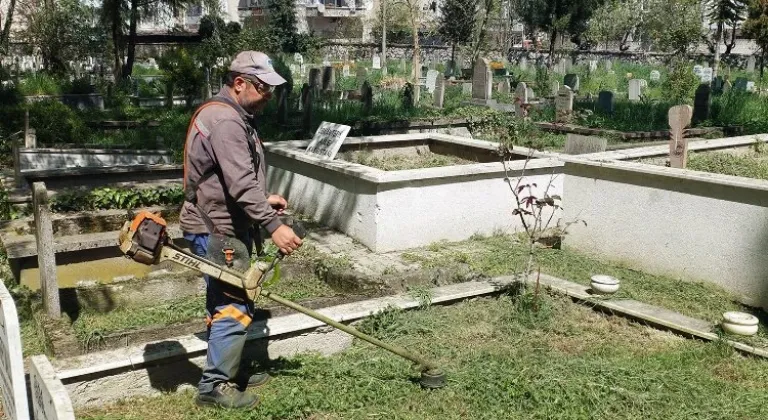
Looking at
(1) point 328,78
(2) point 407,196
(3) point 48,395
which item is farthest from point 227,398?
(1) point 328,78

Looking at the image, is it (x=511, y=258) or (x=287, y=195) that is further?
(x=287, y=195)

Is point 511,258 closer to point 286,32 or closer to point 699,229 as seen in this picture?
point 699,229

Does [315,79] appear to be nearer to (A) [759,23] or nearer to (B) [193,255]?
(B) [193,255]

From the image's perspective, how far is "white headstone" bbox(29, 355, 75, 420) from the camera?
8.04 feet

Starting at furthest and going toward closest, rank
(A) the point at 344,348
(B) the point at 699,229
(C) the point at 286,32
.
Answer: (C) the point at 286,32, (B) the point at 699,229, (A) the point at 344,348

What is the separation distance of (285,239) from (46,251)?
7.41 ft

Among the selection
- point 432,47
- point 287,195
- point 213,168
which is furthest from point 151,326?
point 432,47

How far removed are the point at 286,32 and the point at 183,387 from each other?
41.0 metres

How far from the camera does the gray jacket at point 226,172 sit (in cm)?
375

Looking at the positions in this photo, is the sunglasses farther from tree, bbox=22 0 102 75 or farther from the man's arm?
tree, bbox=22 0 102 75

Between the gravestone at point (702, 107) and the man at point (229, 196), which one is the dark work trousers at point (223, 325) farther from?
the gravestone at point (702, 107)

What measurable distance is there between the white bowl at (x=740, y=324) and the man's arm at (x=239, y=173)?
10.1 ft

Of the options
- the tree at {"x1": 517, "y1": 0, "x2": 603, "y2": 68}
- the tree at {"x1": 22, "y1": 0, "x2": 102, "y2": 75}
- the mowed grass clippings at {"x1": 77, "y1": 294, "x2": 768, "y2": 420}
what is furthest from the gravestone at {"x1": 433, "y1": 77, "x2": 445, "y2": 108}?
the tree at {"x1": 517, "y1": 0, "x2": 603, "y2": 68}

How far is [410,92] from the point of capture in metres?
19.5
